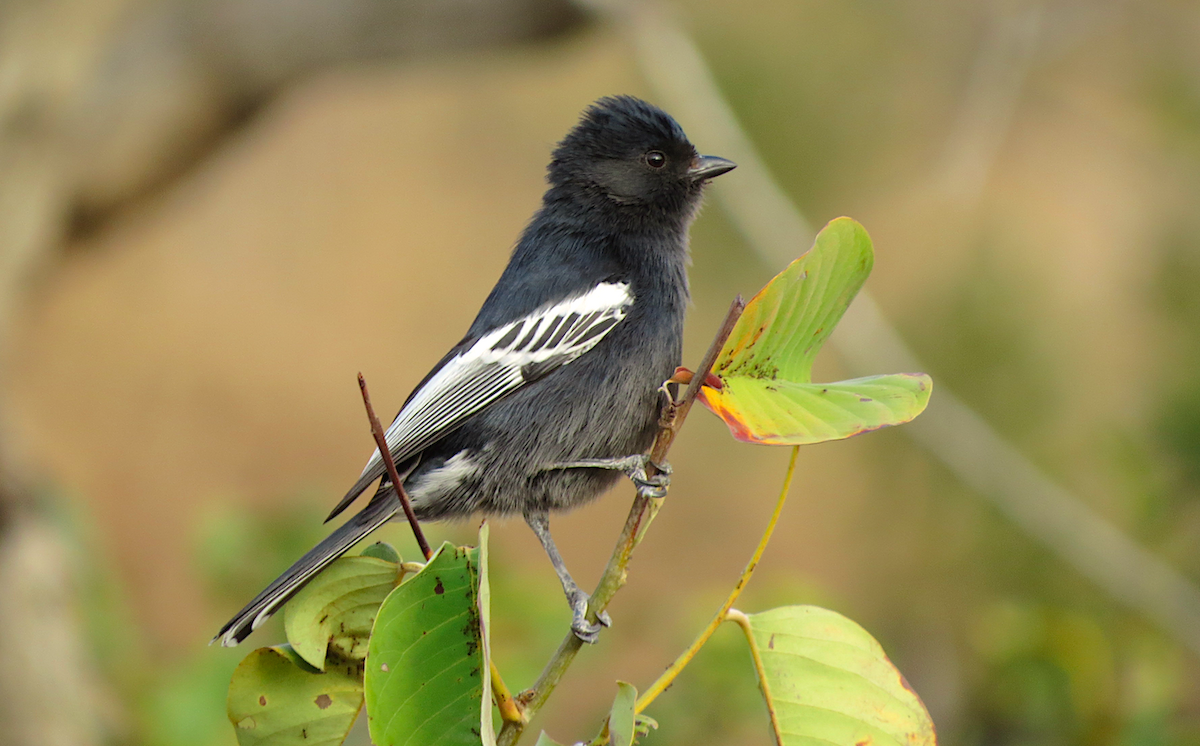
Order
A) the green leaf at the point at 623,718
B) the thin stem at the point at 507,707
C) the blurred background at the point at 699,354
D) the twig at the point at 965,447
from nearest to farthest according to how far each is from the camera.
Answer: the green leaf at the point at 623,718, the thin stem at the point at 507,707, the blurred background at the point at 699,354, the twig at the point at 965,447

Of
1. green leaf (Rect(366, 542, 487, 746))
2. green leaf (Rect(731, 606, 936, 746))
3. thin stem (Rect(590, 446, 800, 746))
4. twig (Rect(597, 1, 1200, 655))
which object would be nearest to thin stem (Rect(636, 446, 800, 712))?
thin stem (Rect(590, 446, 800, 746))

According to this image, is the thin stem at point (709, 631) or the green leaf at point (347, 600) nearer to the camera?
the thin stem at point (709, 631)

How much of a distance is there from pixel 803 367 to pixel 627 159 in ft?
4.02

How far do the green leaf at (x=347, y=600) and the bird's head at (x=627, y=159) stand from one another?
4.14ft

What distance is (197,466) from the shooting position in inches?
449

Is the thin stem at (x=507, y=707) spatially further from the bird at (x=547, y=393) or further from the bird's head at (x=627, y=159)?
the bird's head at (x=627, y=159)

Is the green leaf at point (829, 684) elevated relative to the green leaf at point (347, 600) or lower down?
lower down

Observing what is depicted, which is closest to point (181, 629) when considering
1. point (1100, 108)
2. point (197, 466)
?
point (197, 466)

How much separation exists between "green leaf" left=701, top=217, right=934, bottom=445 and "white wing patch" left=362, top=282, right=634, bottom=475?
2.72 feet

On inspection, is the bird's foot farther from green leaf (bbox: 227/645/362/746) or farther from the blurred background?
the blurred background

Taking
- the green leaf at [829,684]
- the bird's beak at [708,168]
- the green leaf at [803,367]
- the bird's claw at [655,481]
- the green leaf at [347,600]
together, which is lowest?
the green leaf at [829,684]

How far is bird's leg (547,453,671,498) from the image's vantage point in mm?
1395

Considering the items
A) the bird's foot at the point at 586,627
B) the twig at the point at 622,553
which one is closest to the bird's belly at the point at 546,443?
the bird's foot at the point at 586,627

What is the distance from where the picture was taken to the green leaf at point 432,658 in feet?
3.81
